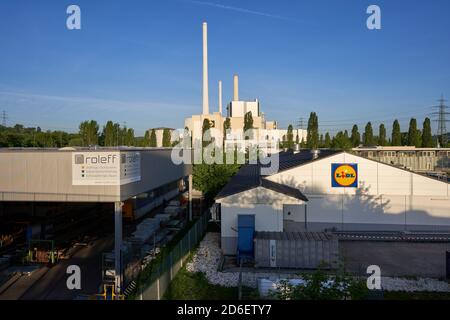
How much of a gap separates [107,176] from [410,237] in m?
14.2

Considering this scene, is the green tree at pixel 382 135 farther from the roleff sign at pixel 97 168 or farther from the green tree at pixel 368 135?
the roleff sign at pixel 97 168

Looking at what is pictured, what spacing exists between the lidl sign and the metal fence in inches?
275

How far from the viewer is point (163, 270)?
10.6 meters

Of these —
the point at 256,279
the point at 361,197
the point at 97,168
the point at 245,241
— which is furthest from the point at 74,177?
the point at 361,197

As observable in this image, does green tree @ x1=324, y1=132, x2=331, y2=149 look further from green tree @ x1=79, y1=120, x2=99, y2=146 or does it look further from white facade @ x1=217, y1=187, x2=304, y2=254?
white facade @ x1=217, y1=187, x2=304, y2=254

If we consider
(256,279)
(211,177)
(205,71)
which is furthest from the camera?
(205,71)

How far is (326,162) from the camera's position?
701 inches

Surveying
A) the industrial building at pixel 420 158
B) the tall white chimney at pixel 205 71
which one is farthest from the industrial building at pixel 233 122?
the industrial building at pixel 420 158

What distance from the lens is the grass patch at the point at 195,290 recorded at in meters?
10.5

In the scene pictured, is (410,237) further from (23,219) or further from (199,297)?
(23,219)

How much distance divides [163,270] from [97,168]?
135 inches

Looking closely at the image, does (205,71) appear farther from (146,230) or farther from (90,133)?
(146,230)

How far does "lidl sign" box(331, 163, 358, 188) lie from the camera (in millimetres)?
17641

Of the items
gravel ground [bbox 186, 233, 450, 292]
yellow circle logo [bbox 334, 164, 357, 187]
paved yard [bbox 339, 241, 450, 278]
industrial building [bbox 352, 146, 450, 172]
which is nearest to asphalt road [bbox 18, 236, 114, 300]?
gravel ground [bbox 186, 233, 450, 292]
